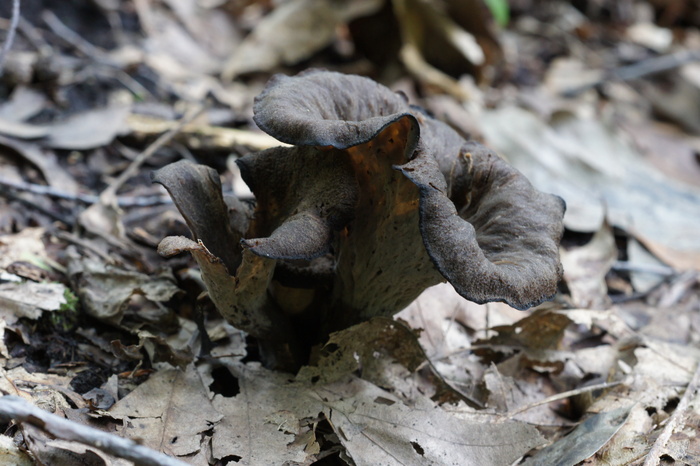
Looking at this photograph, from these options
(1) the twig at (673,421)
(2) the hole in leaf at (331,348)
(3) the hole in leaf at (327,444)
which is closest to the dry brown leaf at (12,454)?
(3) the hole in leaf at (327,444)

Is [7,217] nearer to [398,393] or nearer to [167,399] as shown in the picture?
[167,399]

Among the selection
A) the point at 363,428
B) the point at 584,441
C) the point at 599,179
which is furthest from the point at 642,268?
the point at 363,428

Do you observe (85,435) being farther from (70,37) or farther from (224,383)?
(70,37)

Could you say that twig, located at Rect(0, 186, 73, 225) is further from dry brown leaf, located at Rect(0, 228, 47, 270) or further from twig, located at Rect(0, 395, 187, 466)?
twig, located at Rect(0, 395, 187, 466)

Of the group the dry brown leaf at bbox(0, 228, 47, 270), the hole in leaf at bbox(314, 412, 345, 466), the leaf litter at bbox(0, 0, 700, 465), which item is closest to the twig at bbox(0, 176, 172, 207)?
the leaf litter at bbox(0, 0, 700, 465)


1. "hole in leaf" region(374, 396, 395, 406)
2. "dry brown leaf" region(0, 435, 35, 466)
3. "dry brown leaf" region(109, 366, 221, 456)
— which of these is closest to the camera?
"dry brown leaf" region(0, 435, 35, 466)

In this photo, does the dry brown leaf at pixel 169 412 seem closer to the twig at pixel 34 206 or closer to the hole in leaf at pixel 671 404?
the twig at pixel 34 206
